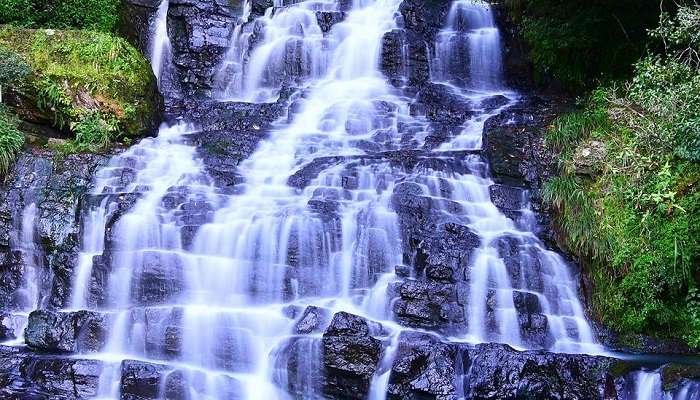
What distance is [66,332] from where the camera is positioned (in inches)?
340

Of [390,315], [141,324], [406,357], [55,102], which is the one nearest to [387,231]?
[390,315]

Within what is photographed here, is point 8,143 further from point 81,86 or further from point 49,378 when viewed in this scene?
point 49,378

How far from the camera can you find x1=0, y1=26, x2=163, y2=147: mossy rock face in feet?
41.3

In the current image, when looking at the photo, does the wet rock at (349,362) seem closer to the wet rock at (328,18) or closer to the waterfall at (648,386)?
the waterfall at (648,386)

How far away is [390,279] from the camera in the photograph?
31.3ft

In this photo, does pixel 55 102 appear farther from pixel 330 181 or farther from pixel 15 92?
pixel 330 181

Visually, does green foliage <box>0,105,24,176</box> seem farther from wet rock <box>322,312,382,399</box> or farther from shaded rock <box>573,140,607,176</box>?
shaded rock <box>573,140,607,176</box>

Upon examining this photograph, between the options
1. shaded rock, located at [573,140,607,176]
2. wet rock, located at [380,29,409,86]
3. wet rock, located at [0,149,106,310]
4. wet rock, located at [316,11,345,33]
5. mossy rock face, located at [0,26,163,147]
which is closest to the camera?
wet rock, located at [0,149,106,310]

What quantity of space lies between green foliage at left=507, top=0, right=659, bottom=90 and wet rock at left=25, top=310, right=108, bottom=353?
1035 cm

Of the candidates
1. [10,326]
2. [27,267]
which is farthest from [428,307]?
[27,267]

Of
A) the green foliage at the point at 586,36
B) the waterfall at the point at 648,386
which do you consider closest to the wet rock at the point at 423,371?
the waterfall at the point at 648,386

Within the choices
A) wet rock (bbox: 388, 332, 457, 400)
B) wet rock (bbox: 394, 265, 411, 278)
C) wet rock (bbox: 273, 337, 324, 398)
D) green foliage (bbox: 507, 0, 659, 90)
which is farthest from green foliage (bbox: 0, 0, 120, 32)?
wet rock (bbox: 388, 332, 457, 400)

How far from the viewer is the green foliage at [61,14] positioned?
14500mm

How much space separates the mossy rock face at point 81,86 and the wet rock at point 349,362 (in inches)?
266
